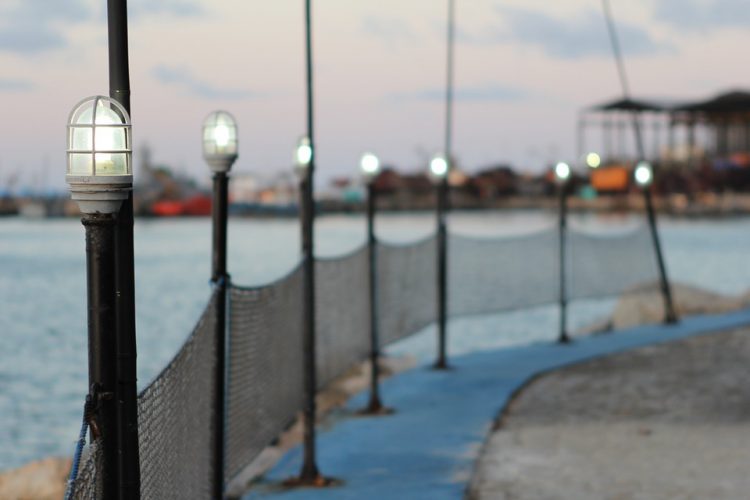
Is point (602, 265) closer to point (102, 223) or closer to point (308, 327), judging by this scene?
point (308, 327)

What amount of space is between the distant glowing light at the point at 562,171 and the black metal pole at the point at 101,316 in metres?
15.6

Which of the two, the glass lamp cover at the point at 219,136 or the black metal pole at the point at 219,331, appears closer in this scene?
the black metal pole at the point at 219,331

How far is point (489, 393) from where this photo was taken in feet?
45.9

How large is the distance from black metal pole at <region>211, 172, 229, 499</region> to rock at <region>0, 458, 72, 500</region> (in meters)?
4.21

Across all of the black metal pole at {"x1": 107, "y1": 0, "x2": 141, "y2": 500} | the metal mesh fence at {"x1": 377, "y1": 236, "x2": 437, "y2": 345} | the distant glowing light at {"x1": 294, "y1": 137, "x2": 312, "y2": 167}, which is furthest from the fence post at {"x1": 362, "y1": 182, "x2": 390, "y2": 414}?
the black metal pole at {"x1": 107, "y1": 0, "x2": 141, "y2": 500}

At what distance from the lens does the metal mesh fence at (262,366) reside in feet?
29.4

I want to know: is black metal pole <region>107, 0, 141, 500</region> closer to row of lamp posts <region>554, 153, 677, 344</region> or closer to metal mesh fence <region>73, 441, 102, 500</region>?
metal mesh fence <region>73, 441, 102, 500</region>

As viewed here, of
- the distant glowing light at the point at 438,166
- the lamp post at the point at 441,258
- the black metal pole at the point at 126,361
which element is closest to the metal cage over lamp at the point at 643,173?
the lamp post at the point at 441,258

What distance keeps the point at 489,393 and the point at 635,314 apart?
1410 centimetres

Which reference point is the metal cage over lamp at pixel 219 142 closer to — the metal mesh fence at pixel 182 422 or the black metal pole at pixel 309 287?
the metal mesh fence at pixel 182 422

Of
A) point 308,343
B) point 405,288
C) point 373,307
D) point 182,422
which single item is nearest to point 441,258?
point 405,288

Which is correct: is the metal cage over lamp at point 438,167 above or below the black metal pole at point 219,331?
above

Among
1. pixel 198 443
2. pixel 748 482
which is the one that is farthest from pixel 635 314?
pixel 198 443

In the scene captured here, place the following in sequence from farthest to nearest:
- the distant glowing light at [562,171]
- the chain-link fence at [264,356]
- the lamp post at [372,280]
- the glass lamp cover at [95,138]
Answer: the distant glowing light at [562,171]
the lamp post at [372,280]
the chain-link fence at [264,356]
the glass lamp cover at [95,138]
